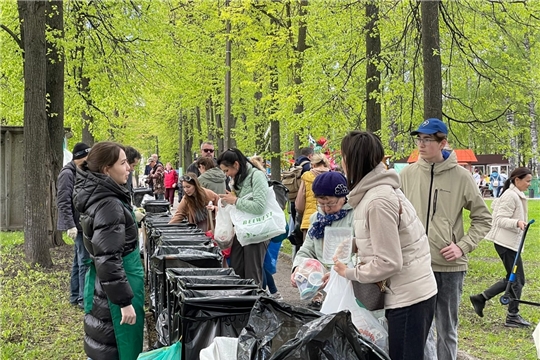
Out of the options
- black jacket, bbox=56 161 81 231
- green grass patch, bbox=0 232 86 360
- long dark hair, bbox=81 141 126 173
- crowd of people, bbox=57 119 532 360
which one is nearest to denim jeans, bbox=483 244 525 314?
crowd of people, bbox=57 119 532 360

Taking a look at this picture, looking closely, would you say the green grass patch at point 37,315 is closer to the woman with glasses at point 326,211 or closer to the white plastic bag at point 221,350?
the woman with glasses at point 326,211

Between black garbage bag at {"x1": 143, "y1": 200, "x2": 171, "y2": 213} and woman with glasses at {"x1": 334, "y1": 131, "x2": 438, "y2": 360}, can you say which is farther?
black garbage bag at {"x1": 143, "y1": 200, "x2": 171, "y2": 213}

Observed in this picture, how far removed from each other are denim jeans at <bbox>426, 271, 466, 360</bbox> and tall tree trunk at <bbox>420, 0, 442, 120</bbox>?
3.95 metres

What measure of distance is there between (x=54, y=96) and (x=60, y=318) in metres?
5.85

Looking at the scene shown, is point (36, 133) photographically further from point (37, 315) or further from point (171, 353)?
point (171, 353)

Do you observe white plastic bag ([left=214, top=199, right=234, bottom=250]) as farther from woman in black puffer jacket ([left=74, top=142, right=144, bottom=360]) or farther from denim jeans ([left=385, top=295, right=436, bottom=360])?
denim jeans ([left=385, top=295, right=436, bottom=360])

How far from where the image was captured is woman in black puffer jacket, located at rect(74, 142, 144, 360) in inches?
144

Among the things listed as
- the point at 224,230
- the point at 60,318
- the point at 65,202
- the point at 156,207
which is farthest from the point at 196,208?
the point at 156,207

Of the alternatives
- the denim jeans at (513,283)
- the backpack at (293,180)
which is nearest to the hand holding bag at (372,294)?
the denim jeans at (513,283)

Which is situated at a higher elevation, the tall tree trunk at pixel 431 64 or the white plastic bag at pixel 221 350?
the tall tree trunk at pixel 431 64

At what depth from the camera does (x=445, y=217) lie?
4219 mm

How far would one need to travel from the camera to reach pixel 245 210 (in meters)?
5.87

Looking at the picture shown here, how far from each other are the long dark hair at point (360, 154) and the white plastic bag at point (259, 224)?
2860 millimetres

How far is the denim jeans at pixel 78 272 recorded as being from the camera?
22.8 feet
